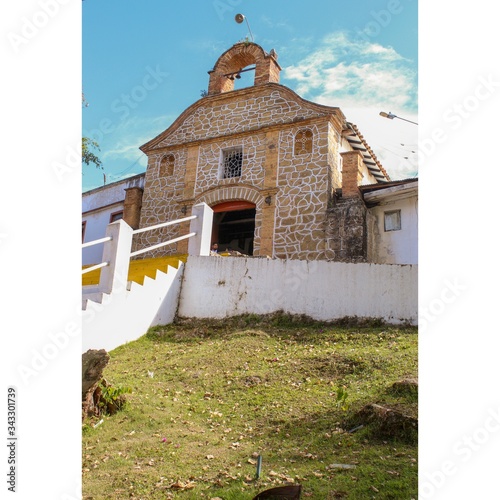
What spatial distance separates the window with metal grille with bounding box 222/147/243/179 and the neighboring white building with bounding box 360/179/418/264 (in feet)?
13.1

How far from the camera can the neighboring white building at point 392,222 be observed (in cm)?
1323

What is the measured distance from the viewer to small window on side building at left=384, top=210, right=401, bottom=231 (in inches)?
539

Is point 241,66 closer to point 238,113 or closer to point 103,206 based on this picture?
point 238,113

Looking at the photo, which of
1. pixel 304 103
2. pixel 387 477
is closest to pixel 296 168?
pixel 304 103

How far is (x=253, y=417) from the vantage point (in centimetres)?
572

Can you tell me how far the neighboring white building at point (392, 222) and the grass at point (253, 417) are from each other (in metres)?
4.68

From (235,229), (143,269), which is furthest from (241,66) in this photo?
(143,269)

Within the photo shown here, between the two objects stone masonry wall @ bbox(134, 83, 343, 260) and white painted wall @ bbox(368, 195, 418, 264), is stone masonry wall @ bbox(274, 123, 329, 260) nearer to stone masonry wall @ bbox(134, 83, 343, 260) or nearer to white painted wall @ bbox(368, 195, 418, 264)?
stone masonry wall @ bbox(134, 83, 343, 260)

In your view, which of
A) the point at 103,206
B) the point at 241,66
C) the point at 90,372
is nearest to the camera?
the point at 90,372

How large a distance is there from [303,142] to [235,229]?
182 inches

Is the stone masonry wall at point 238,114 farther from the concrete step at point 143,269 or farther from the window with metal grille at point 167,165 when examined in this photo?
the concrete step at point 143,269

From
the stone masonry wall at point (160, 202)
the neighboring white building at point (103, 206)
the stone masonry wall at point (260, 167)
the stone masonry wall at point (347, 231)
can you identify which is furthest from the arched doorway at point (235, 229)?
the stone masonry wall at point (347, 231)

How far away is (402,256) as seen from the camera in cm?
1338

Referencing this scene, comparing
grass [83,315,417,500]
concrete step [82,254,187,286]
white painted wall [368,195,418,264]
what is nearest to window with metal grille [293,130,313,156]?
white painted wall [368,195,418,264]
